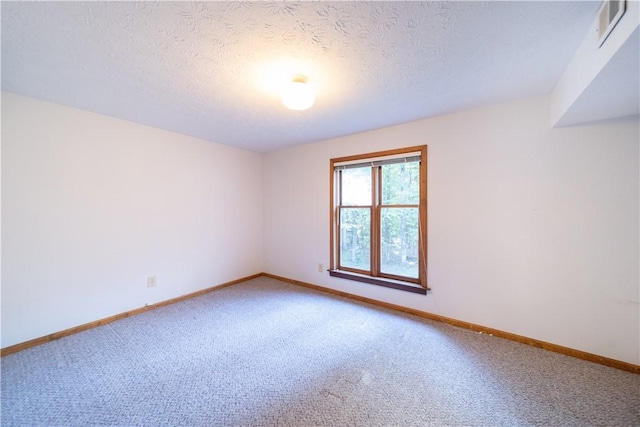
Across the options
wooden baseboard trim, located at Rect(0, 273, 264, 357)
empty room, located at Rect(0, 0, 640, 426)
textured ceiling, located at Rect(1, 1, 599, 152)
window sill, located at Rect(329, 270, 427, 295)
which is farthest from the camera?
window sill, located at Rect(329, 270, 427, 295)

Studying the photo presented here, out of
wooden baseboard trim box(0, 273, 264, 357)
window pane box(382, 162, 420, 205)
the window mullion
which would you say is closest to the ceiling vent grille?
window pane box(382, 162, 420, 205)

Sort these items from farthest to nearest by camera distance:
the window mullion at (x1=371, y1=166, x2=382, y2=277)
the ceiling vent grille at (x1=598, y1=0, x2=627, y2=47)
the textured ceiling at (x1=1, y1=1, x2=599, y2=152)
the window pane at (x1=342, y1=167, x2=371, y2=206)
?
the window pane at (x1=342, y1=167, x2=371, y2=206)
the window mullion at (x1=371, y1=166, x2=382, y2=277)
the textured ceiling at (x1=1, y1=1, x2=599, y2=152)
the ceiling vent grille at (x1=598, y1=0, x2=627, y2=47)

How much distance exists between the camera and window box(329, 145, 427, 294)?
2.83 meters

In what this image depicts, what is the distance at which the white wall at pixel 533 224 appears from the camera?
72.5 inches

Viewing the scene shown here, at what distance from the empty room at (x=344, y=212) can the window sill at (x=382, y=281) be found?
26 millimetres

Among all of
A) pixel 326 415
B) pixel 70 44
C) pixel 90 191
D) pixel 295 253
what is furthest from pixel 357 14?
pixel 295 253

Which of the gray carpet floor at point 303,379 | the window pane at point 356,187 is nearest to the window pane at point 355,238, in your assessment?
the window pane at point 356,187

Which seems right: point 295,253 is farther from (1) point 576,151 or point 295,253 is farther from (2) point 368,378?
(1) point 576,151

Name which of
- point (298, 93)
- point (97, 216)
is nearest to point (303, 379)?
point (298, 93)

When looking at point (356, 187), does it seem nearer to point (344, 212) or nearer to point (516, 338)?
point (344, 212)

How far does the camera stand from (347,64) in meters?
1.68

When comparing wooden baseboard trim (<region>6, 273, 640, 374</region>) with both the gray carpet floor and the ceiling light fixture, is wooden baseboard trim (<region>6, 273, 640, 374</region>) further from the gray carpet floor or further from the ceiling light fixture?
the ceiling light fixture

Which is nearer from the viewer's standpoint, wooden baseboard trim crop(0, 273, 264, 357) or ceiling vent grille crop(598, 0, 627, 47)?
ceiling vent grille crop(598, 0, 627, 47)

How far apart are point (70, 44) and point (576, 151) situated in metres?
3.78
